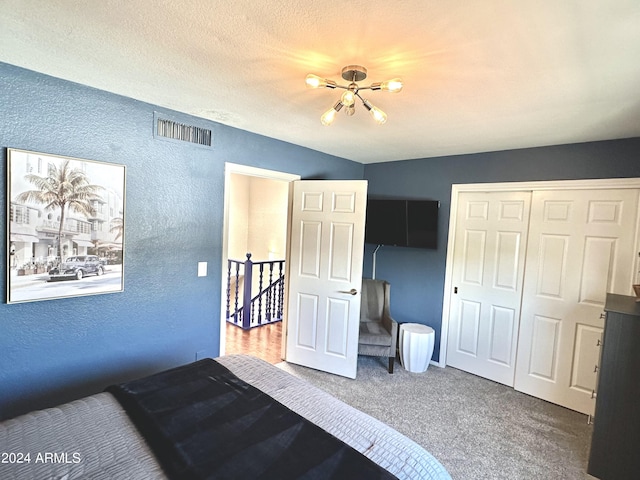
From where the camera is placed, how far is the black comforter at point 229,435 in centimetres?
113

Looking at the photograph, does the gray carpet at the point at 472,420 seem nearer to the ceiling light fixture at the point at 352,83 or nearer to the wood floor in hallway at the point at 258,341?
the wood floor in hallway at the point at 258,341

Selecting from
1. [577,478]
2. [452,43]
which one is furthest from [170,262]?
[577,478]

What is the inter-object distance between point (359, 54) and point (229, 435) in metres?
1.83

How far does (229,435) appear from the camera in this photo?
1.31 m

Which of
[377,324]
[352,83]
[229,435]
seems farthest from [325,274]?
[229,435]

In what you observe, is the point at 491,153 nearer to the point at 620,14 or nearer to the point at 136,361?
the point at 620,14

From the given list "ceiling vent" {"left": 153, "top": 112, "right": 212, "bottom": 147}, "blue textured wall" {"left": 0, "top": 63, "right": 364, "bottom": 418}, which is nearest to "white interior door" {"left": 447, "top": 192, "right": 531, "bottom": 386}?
"blue textured wall" {"left": 0, "top": 63, "right": 364, "bottom": 418}

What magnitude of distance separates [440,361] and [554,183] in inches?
88.1

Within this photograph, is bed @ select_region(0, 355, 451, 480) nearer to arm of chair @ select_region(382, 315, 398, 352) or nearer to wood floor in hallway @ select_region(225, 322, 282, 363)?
arm of chair @ select_region(382, 315, 398, 352)

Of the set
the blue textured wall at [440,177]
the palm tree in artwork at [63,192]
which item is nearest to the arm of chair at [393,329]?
the blue textured wall at [440,177]

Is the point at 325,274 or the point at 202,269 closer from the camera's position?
the point at 202,269

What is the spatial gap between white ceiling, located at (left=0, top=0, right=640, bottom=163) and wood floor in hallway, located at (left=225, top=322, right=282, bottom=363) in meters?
2.72

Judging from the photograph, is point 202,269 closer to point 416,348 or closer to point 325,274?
point 325,274

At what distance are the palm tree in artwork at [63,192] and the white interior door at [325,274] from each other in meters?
1.91
